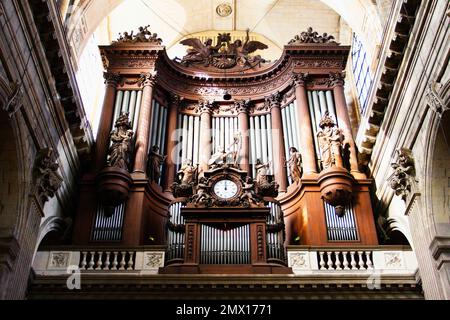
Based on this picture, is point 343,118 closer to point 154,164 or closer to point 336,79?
point 336,79

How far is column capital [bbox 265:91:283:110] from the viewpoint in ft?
58.5

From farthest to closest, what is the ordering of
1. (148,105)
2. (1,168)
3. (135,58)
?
(135,58) < (148,105) < (1,168)

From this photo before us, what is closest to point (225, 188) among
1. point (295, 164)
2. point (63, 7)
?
point (295, 164)

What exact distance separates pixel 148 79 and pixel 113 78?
988 millimetres

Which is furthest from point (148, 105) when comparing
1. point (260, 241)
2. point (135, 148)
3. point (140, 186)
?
point (260, 241)

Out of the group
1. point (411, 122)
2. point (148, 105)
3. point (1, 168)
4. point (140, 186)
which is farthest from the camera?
point (148, 105)

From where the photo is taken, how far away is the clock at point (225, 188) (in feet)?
46.3

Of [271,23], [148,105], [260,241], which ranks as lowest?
[260,241]

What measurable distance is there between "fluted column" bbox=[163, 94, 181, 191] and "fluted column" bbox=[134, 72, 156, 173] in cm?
80

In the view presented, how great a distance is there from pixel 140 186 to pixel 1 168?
3.77m

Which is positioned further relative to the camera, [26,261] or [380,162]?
[380,162]

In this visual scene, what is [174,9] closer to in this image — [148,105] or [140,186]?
[148,105]

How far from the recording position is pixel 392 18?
512 inches

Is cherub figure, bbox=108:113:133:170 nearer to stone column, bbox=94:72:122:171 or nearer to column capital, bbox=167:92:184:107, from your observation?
stone column, bbox=94:72:122:171
